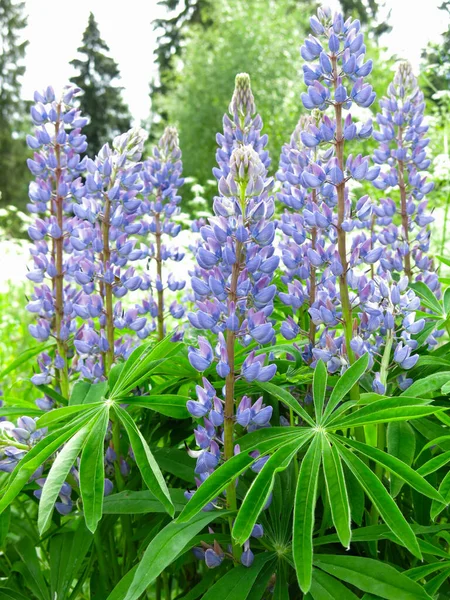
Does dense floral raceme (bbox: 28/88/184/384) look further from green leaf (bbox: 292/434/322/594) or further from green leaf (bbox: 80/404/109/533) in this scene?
green leaf (bbox: 292/434/322/594)

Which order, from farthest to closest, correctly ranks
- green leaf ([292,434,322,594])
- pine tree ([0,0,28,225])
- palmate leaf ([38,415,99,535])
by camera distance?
pine tree ([0,0,28,225]) → palmate leaf ([38,415,99,535]) → green leaf ([292,434,322,594])

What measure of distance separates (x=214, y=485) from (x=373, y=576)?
1.09 ft

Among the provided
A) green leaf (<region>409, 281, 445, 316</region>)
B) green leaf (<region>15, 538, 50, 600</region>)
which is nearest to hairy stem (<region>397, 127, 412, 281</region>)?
green leaf (<region>409, 281, 445, 316</region>)

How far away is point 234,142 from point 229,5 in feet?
81.7

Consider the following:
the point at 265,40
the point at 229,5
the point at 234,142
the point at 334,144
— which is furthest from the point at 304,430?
the point at 229,5

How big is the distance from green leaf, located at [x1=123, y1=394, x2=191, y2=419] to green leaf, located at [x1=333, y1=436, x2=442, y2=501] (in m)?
0.34

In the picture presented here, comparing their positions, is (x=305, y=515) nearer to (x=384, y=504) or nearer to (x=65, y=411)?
(x=384, y=504)

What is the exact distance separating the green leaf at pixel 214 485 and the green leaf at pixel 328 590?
25cm

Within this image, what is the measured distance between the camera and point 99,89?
35531 millimetres

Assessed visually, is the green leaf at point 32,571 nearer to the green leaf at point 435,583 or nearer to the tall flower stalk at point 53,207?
the tall flower stalk at point 53,207

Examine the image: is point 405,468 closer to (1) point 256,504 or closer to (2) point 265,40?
(1) point 256,504

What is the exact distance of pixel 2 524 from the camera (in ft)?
4.76

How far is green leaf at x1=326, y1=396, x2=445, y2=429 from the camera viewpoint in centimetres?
113

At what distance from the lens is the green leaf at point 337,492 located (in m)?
1.08
